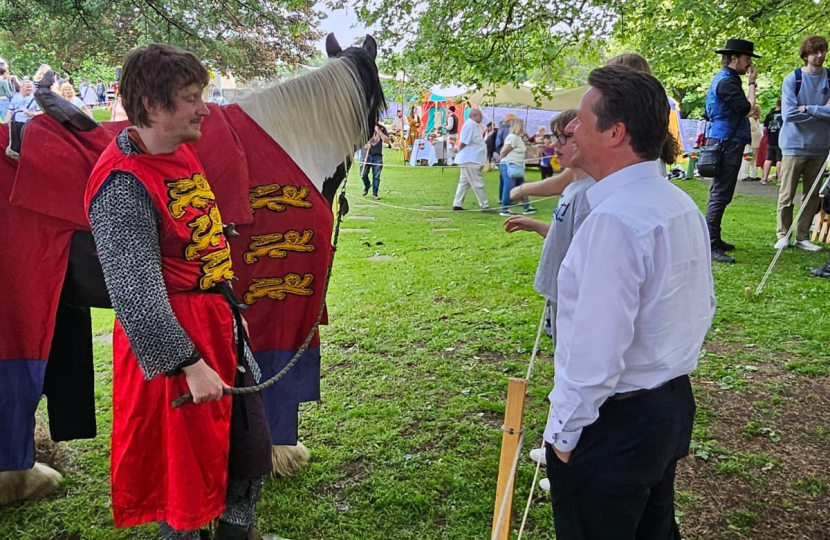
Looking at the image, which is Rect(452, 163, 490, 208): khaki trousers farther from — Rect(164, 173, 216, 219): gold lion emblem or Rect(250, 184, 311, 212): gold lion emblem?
Rect(164, 173, 216, 219): gold lion emblem

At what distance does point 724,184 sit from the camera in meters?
5.73

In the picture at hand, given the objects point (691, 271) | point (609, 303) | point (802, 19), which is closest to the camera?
point (609, 303)

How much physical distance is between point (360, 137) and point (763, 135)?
13453 millimetres

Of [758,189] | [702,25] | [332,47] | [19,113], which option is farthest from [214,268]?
[758,189]

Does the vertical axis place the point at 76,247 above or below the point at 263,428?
above

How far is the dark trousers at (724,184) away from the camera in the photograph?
5633 mm

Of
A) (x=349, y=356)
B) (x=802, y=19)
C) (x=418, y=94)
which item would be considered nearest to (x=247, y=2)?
(x=418, y=94)

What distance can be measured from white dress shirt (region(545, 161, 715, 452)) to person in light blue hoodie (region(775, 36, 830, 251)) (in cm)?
501

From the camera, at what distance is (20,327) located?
2.15 metres

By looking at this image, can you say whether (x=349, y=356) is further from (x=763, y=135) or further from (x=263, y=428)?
(x=763, y=135)

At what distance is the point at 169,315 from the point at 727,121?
5.64m

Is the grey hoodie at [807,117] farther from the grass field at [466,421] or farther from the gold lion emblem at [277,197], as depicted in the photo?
the gold lion emblem at [277,197]

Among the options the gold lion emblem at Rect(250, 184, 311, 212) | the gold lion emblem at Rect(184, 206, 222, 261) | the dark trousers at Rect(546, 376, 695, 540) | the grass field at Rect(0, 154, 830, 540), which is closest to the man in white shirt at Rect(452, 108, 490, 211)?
the grass field at Rect(0, 154, 830, 540)

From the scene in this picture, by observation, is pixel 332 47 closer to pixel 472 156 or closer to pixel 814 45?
pixel 814 45
